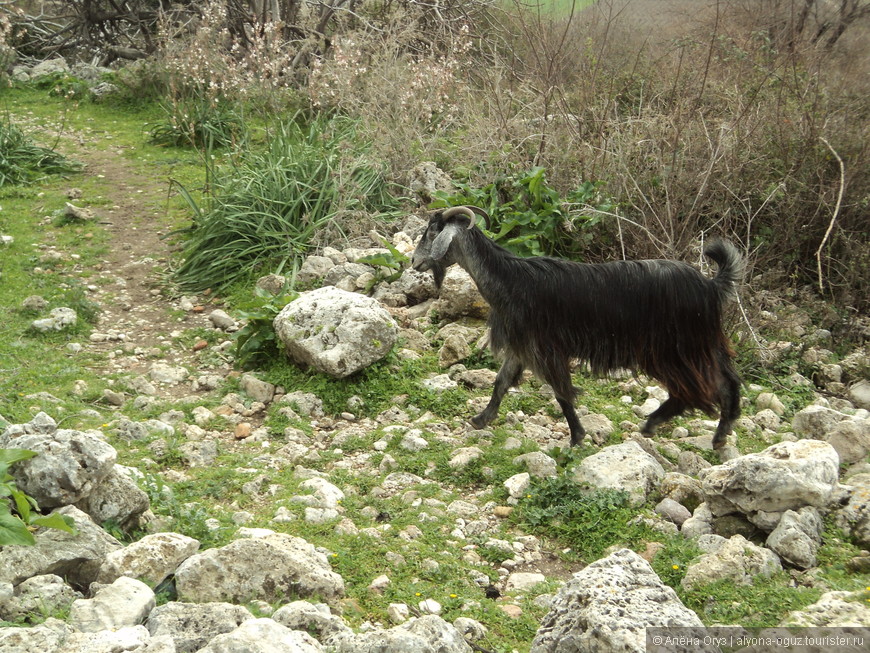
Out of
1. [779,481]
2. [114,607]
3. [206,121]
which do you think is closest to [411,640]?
[114,607]

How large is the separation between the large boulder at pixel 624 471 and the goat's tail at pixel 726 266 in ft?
3.97

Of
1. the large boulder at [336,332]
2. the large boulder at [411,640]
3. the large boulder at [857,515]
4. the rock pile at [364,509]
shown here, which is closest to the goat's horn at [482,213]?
the rock pile at [364,509]

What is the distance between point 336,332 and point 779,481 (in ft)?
10.8

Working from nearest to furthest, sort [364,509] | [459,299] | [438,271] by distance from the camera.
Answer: [364,509], [438,271], [459,299]

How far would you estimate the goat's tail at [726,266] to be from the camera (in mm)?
5441

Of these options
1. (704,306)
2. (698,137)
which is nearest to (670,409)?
(704,306)

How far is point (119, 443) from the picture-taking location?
17.5ft

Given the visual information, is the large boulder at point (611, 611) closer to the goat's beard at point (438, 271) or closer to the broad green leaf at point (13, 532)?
the broad green leaf at point (13, 532)

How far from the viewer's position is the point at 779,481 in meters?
4.27

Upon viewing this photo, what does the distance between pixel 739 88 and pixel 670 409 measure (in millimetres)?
4493

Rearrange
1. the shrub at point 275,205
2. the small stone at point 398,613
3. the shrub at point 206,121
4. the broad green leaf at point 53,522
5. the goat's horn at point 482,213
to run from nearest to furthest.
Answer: the broad green leaf at point 53,522, the small stone at point 398,613, the goat's horn at point 482,213, the shrub at point 275,205, the shrub at point 206,121

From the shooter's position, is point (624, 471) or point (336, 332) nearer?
point (624, 471)

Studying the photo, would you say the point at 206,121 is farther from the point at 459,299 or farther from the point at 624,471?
the point at 624,471

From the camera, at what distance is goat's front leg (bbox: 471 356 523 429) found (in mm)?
5859
